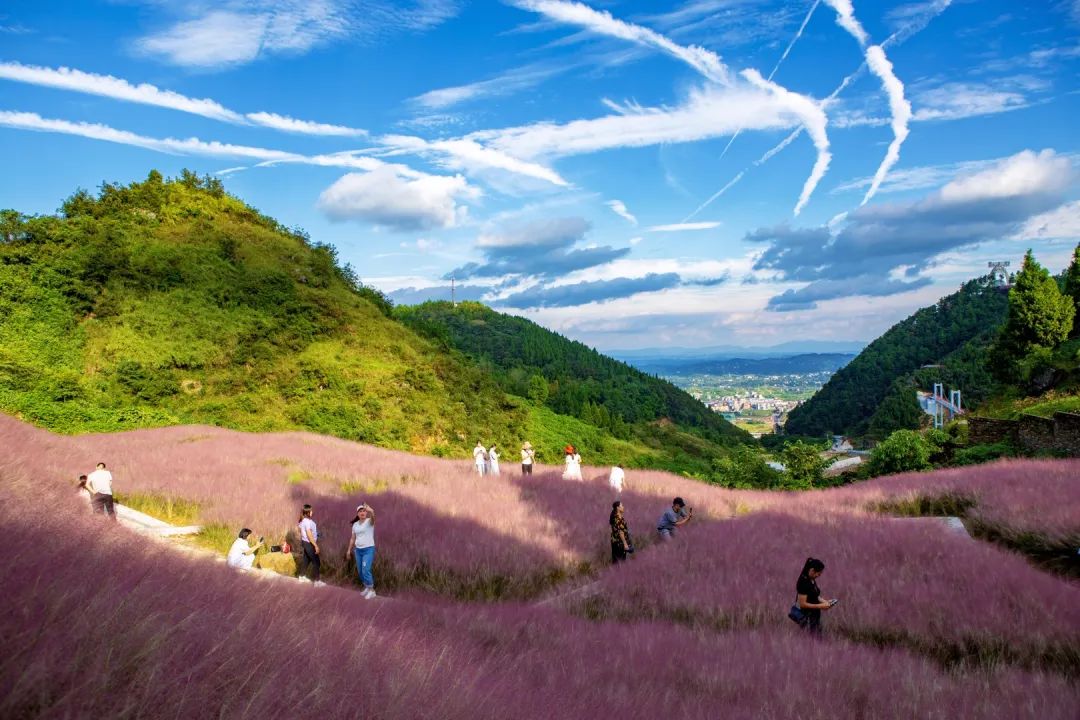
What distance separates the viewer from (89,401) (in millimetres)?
26938

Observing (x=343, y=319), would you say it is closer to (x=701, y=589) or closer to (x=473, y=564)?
(x=473, y=564)

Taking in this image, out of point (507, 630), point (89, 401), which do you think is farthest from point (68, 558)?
point (89, 401)

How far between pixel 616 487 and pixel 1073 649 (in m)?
11.3

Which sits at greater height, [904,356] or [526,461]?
[904,356]

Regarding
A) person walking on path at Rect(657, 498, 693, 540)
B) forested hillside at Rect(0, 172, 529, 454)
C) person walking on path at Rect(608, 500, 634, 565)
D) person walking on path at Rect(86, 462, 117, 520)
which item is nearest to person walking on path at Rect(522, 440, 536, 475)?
person walking on path at Rect(657, 498, 693, 540)

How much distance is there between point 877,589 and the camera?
29.9ft

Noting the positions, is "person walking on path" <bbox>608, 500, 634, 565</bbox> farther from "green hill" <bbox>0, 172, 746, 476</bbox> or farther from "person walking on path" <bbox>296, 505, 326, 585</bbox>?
"green hill" <bbox>0, 172, 746, 476</bbox>

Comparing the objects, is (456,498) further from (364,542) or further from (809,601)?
(809,601)

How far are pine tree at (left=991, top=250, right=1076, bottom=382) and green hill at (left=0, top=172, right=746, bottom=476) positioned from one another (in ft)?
104

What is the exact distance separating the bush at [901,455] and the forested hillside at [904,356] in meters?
73.1

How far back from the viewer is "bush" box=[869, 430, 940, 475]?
24.3 meters

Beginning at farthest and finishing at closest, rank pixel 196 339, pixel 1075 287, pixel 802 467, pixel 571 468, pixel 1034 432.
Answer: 1. pixel 1075 287
2. pixel 196 339
3. pixel 802 467
4. pixel 1034 432
5. pixel 571 468

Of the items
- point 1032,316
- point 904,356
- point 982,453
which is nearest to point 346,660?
point 982,453

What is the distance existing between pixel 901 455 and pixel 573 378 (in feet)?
322
